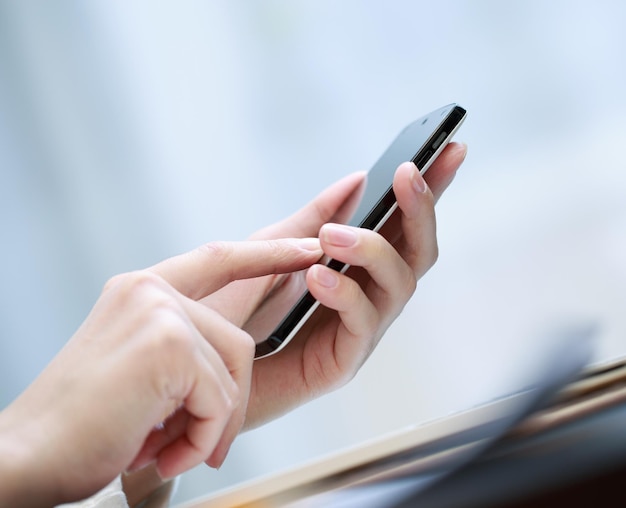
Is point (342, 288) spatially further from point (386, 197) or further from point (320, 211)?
point (320, 211)

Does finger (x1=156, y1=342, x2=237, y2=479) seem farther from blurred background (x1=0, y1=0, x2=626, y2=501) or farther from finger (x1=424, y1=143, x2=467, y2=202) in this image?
blurred background (x1=0, y1=0, x2=626, y2=501)

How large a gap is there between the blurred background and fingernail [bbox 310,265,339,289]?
24.6 inches

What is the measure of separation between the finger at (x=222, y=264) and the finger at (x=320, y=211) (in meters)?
0.21

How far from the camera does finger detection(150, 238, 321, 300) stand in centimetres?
53

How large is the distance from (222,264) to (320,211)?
28 cm

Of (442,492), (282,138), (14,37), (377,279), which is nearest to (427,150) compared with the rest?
(377,279)

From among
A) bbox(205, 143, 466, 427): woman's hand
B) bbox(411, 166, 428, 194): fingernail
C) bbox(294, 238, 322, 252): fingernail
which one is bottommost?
bbox(205, 143, 466, 427): woman's hand

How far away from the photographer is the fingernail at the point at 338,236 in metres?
0.56

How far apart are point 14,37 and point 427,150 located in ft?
2.83

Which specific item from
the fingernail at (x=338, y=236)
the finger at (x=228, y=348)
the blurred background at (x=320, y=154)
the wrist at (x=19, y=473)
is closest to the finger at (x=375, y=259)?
the fingernail at (x=338, y=236)

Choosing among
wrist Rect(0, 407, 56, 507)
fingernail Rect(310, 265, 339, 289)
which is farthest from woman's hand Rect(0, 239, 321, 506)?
fingernail Rect(310, 265, 339, 289)

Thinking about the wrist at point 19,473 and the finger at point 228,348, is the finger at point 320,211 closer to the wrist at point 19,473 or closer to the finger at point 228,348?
the finger at point 228,348

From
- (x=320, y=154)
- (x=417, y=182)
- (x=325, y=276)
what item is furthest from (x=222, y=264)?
(x=320, y=154)

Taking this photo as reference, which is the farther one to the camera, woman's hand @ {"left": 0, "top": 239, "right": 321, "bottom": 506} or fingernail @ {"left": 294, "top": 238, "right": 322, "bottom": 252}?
fingernail @ {"left": 294, "top": 238, "right": 322, "bottom": 252}
